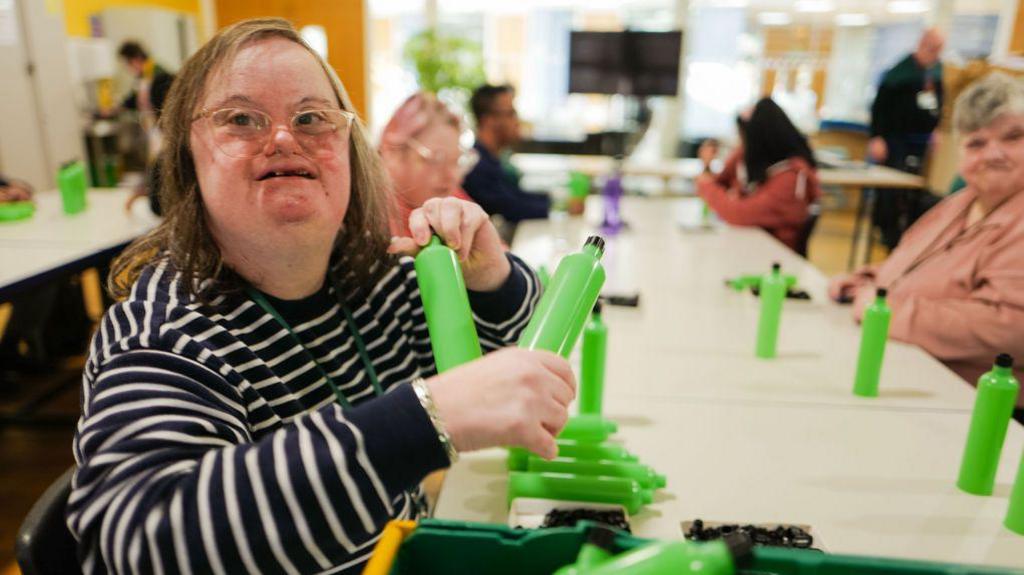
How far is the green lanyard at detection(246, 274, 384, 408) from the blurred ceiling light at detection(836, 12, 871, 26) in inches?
341

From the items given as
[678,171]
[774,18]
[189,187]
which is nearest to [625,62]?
[678,171]

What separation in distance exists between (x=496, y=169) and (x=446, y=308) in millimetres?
2982

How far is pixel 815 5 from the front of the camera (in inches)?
313

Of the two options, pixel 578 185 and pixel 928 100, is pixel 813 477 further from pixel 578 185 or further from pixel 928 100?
pixel 928 100

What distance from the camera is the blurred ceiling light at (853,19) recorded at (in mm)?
7992

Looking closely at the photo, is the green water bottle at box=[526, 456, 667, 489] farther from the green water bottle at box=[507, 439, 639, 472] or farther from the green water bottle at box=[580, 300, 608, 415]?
the green water bottle at box=[580, 300, 608, 415]

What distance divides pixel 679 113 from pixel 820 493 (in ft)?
24.0

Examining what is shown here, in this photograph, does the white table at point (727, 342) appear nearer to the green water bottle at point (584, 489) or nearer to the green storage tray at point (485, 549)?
the green water bottle at point (584, 489)

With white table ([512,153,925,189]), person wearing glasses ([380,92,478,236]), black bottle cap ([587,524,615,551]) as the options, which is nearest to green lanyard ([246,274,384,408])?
black bottle cap ([587,524,615,551])

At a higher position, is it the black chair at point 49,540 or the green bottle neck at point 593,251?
the green bottle neck at point 593,251

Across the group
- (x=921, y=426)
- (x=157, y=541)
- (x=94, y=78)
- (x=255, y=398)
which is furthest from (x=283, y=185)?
(x=94, y=78)

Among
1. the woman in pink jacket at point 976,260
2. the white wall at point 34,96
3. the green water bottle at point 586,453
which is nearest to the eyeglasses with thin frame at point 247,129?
the green water bottle at point 586,453

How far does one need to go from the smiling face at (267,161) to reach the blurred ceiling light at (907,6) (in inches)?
338

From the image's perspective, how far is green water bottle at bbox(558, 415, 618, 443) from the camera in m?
1.25
